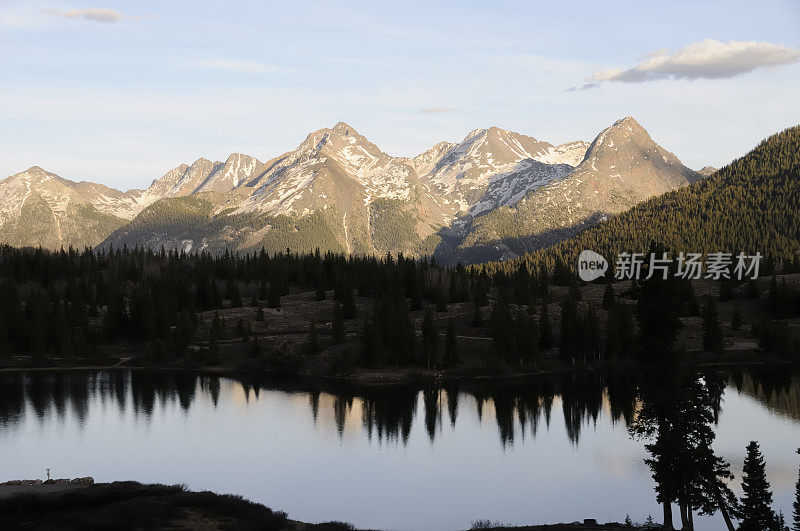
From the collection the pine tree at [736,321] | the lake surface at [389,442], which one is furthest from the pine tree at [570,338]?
the pine tree at [736,321]

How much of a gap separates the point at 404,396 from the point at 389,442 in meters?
30.2

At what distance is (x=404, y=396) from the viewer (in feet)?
431

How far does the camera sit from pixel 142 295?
192 metres

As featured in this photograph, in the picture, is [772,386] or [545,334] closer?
[772,386]

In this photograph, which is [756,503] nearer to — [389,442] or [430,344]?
[389,442]

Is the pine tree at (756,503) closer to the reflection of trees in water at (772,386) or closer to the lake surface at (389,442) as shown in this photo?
the lake surface at (389,442)

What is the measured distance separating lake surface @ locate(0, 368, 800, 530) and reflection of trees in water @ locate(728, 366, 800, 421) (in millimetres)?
397

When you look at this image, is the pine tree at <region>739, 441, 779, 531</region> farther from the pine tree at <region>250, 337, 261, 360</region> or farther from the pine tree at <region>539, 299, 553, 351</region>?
the pine tree at <region>250, 337, 261, 360</region>

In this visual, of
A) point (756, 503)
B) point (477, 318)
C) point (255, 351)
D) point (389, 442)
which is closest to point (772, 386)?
point (477, 318)

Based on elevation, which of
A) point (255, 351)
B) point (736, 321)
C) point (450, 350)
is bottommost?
point (450, 350)

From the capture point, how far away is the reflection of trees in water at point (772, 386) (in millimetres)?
113219

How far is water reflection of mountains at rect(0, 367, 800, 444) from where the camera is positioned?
112 meters

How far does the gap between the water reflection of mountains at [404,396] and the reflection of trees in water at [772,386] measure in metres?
0.14

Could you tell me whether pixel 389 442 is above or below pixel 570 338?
below
